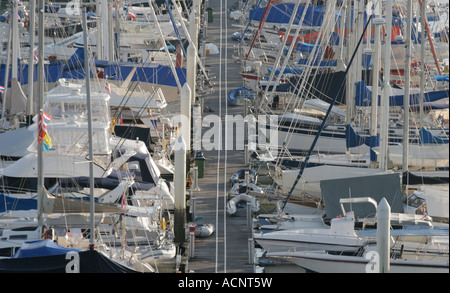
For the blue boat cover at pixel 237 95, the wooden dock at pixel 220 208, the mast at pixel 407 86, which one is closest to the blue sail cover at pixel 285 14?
the wooden dock at pixel 220 208

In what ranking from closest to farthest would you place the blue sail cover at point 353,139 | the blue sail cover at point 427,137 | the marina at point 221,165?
the marina at point 221,165
the blue sail cover at point 427,137
the blue sail cover at point 353,139

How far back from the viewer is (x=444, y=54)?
179 feet

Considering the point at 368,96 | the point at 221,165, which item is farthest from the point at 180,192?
the point at 368,96

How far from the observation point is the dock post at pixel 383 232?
86.6 feet

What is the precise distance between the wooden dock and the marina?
0.26 feet

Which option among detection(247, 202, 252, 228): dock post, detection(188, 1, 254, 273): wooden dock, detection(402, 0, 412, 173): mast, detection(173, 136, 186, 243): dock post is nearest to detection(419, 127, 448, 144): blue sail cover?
detection(402, 0, 412, 173): mast

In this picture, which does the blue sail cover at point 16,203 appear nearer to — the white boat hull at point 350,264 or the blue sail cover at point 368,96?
the white boat hull at point 350,264

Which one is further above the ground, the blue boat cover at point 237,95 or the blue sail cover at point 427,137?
the blue boat cover at point 237,95

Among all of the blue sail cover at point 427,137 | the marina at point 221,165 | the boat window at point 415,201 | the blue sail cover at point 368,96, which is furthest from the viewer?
the blue sail cover at point 368,96

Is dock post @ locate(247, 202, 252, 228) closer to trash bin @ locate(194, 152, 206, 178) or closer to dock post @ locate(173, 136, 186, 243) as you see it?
dock post @ locate(173, 136, 186, 243)

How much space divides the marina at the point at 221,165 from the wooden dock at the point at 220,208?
0.08 m
